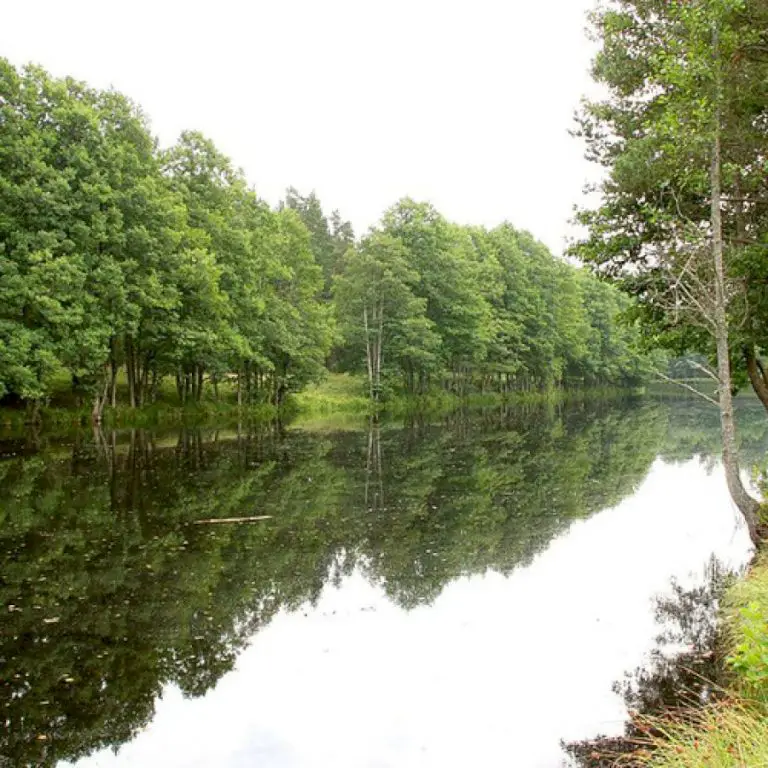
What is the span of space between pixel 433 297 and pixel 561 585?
176 ft

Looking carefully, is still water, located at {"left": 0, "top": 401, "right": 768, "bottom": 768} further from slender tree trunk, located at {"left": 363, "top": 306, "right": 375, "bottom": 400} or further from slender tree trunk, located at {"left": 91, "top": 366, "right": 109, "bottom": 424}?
slender tree trunk, located at {"left": 363, "top": 306, "right": 375, "bottom": 400}

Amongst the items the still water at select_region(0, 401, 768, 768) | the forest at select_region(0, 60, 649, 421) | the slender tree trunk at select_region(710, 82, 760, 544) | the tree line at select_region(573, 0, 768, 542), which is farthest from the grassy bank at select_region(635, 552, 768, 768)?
the forest at select_region(0, 60, 649, 421)

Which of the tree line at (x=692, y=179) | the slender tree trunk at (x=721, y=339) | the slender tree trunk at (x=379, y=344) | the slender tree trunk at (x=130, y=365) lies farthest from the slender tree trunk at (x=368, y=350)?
the slender tree trunk at (x=721, y=339)

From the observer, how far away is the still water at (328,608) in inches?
262

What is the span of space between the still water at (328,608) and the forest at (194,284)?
19.7 ft

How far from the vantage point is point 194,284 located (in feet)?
130

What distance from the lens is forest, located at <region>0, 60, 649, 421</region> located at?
31234 mm

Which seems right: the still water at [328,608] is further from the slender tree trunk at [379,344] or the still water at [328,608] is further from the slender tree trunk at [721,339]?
the slender tree trunk at [379,344]

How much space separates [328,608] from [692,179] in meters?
9.23

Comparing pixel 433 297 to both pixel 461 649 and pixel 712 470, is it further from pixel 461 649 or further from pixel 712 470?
pixel 461 649

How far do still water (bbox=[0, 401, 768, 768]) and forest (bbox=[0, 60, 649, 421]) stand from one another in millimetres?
5991

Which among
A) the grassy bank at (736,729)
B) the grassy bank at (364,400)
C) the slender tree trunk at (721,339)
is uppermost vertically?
the slender tree trunk at (721,339)

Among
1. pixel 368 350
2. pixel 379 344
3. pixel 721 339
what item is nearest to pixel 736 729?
pixel 721 339

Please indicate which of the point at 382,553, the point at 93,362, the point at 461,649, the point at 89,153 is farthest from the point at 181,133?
the point at 461,649
